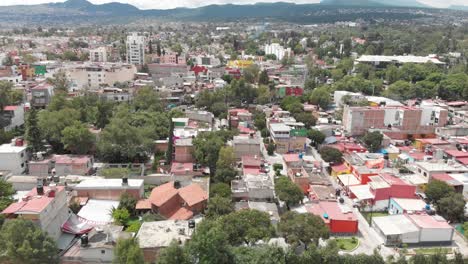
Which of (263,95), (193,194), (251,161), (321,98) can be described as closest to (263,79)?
(263,95)

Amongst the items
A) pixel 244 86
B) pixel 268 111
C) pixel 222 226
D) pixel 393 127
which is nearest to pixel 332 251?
pixel 222 226

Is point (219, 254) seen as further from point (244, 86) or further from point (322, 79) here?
point (322, 79)

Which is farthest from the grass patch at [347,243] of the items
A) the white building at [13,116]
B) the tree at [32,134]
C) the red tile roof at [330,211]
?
the white building at [13,116]

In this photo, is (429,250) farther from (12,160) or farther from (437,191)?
(12,160)

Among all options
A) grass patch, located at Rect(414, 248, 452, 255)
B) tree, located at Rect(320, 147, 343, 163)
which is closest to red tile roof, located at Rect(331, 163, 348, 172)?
tree, located at Rect(320, 147, 343, 163)

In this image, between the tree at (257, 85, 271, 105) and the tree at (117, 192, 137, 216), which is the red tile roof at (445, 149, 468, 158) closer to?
the tree at (257, 85, 271, 105)

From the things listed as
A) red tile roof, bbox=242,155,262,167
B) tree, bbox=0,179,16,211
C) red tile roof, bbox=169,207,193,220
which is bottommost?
red tile roof, bbox=169,207,193,220
